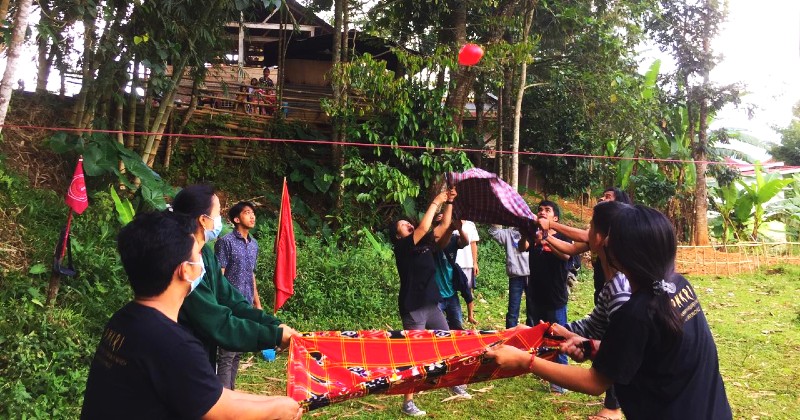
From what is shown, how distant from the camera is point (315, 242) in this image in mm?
9844

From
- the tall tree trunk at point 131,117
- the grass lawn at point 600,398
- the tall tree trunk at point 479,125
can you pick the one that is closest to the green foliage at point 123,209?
the tall tree trunk at point 131,117

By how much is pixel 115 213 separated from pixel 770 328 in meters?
9.03

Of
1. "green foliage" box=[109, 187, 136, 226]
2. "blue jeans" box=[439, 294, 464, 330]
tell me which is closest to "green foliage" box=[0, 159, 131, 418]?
"green foliage" box=[109, 187, 136, 226]

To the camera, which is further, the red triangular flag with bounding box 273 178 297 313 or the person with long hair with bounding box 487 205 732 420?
the red triangular flag with bounding box 273 178 297 313

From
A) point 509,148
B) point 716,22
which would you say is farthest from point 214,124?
point 716,22

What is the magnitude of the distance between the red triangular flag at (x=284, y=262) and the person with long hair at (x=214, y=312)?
3818mm

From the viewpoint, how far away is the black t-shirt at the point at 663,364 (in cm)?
202

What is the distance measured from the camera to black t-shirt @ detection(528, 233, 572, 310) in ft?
18.0

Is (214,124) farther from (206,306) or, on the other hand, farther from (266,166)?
(206,306)

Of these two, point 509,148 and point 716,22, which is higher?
point 716,22

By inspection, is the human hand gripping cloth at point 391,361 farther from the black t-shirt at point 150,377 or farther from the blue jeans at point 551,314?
the blue jeans at point 551,314

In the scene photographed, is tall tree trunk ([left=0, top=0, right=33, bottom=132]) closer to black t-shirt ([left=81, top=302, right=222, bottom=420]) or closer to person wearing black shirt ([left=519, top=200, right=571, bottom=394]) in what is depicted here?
black t-shirt ([left=81, top=302, right=222, bottom=420])

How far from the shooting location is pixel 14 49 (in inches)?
218

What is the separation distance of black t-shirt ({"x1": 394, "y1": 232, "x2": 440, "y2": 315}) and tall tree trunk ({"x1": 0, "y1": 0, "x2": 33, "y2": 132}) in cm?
391
